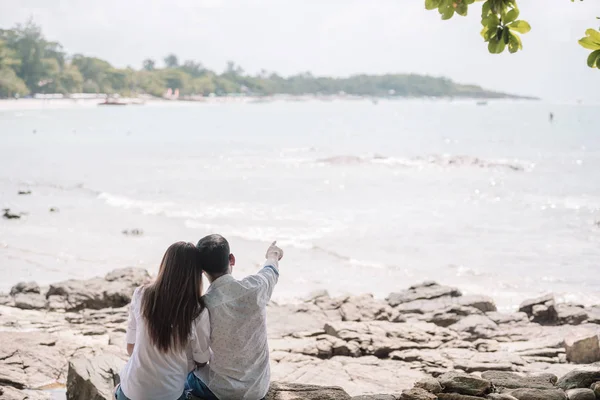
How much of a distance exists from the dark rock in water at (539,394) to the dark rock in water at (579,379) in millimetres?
367

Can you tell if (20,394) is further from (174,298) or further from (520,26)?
(520,26)

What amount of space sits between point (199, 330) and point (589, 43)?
8.86 ft

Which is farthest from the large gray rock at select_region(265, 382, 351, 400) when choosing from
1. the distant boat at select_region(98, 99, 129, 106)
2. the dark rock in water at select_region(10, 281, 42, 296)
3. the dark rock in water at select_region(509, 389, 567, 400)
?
the distant boat at select_region(98, 99, 129, 106)

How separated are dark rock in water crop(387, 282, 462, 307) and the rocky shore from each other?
18mm

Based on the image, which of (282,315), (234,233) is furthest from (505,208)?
(282,315)

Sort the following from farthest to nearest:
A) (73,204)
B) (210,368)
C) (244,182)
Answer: (244,182) → (73,204) → (210,368)

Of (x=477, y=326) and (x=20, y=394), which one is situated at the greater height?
(x=20, y=394)

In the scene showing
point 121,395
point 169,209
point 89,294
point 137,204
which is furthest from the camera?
point 137,204

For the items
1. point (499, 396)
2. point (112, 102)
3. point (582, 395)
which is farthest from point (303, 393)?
point (112, 102)

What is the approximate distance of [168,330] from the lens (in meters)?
4.09

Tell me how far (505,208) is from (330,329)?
18939mm

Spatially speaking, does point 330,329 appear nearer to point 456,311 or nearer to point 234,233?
point 456,311

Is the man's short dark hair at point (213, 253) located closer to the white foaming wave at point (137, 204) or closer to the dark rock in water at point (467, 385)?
the dark rock in water at point (467, 385)

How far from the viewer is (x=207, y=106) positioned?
16612 centimetres
